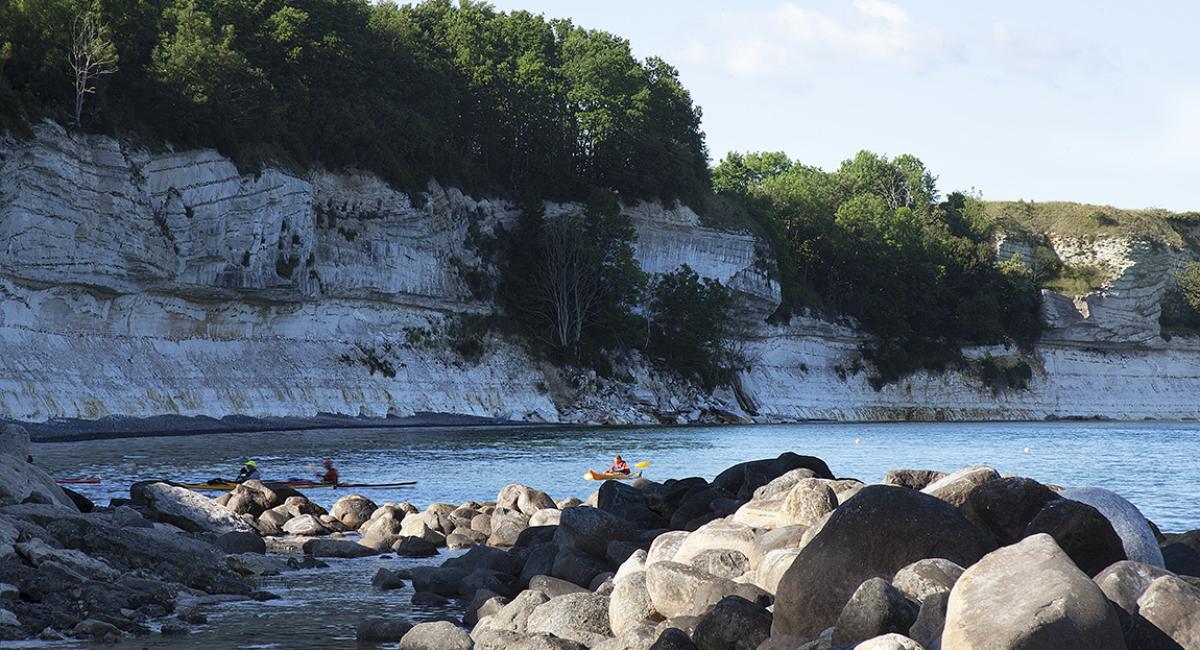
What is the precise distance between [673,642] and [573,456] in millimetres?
30671

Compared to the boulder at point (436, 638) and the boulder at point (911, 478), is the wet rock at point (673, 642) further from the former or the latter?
the boulder at point (911, 478)

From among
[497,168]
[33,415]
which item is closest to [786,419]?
[497,168]

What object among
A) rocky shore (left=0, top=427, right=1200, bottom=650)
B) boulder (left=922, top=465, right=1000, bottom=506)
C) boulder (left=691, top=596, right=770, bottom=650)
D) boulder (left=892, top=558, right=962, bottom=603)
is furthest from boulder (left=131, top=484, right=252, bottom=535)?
boulder (left=892, top=558, right=962, bottom=603)

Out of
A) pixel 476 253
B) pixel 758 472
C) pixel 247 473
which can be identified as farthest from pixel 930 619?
pixel 476 253

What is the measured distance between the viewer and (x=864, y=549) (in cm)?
954

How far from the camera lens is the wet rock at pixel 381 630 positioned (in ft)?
39.5

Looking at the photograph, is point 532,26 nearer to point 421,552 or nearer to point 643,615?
point 421,552

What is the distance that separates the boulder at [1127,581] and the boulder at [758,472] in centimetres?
803

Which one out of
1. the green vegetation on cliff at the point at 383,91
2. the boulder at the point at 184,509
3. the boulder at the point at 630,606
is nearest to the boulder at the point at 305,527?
the boulder at the point at 184,509

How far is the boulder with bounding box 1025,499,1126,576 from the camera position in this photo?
10.2 m

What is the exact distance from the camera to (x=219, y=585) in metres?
14.4

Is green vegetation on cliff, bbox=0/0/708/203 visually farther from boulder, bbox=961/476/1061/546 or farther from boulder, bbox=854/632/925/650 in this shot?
boulder, bbox=854/632/925/650

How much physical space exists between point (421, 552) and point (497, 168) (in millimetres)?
57071

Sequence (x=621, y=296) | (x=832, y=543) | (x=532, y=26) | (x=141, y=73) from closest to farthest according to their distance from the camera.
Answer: (x=832, y=543) → (x=141, y=73) → (x=621, y=296) → (x=532, y=26)
